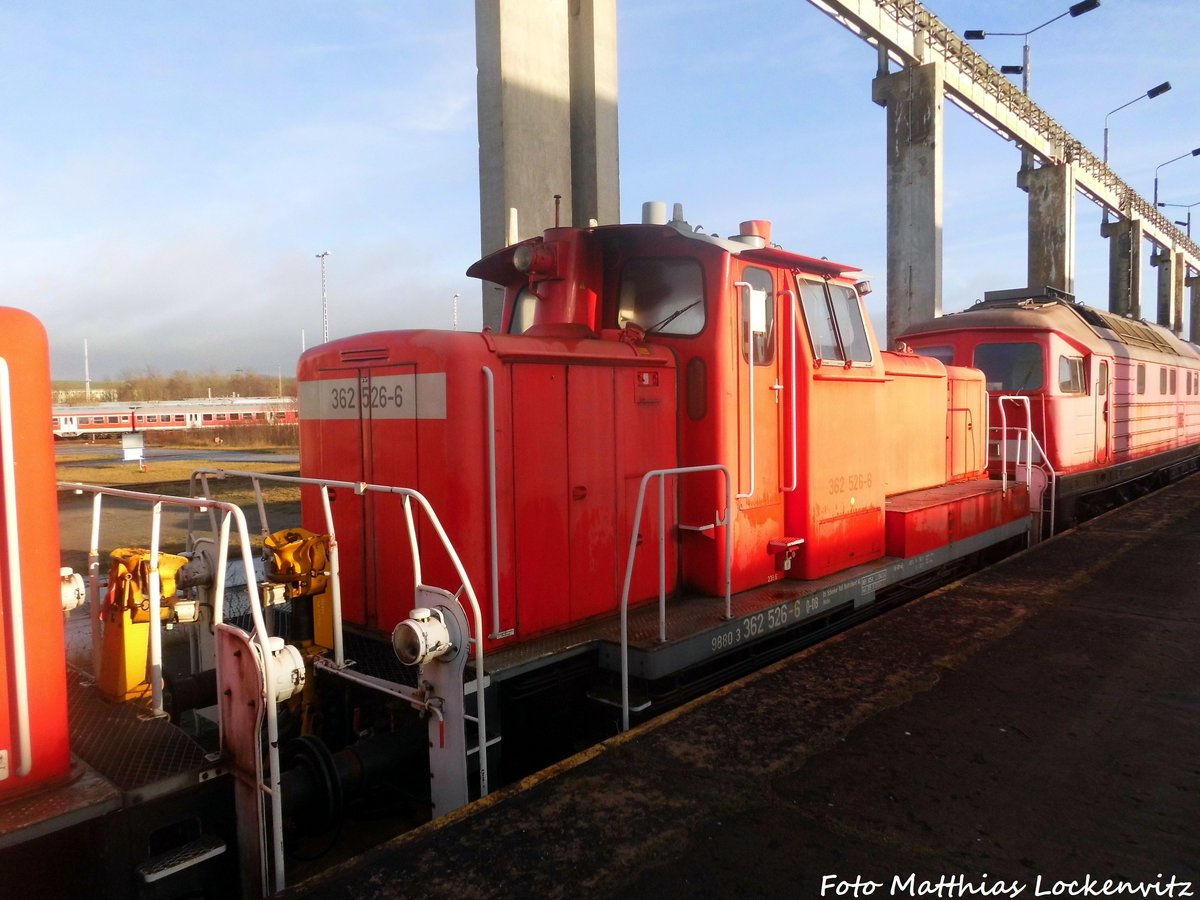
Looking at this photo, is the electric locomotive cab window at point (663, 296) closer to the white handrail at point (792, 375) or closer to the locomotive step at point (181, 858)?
the white handrail at point (792, 375)

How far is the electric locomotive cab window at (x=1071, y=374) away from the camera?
10.5 meters

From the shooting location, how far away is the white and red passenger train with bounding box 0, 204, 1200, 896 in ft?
8.52

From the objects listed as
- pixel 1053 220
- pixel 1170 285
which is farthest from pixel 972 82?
pixel 1170 285

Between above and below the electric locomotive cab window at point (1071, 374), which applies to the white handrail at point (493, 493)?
below

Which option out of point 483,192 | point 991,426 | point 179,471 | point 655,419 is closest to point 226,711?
point 655,419

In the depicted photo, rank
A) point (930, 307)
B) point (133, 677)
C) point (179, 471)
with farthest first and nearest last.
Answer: point (179, 471) → point (930, 307) → point (133, 677)

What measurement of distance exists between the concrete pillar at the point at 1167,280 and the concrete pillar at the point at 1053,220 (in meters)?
20.7

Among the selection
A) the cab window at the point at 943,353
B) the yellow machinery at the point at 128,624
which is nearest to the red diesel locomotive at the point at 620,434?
the yellow machinery at the point at 128,624

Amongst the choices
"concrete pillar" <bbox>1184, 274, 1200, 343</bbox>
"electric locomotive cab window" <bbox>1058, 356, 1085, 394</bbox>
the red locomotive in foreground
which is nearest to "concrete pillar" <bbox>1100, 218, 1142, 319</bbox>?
"concrete pillar" <bbox>1184, 274, 1200, 343</bbox>

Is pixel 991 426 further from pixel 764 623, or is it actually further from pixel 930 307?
pixel 930 307

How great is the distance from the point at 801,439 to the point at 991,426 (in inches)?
249

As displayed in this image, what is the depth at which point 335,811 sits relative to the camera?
323 cm

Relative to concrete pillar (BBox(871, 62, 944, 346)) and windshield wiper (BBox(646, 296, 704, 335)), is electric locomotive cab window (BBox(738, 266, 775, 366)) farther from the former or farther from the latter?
concrete pillar (BBox(871, 62, 944, 346))

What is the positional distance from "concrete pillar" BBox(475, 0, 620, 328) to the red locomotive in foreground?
119 inches
